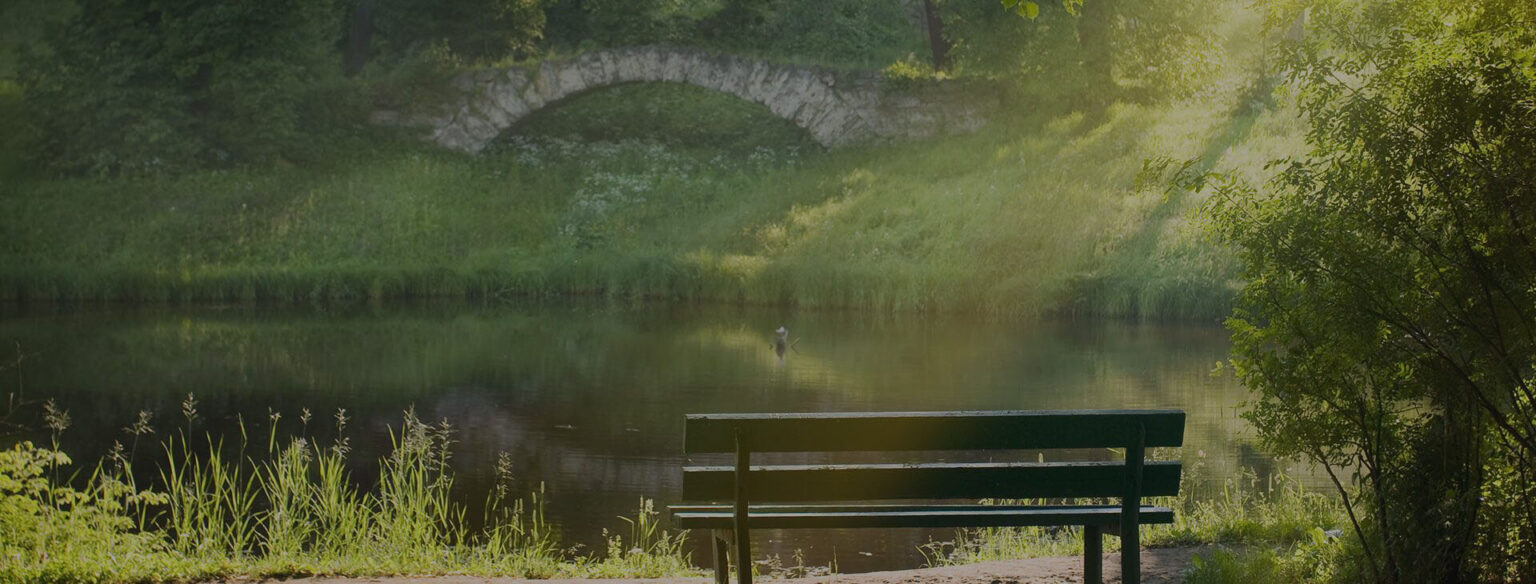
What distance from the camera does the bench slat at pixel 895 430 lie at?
4.82 m

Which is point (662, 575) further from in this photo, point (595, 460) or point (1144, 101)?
point (1144, 101)

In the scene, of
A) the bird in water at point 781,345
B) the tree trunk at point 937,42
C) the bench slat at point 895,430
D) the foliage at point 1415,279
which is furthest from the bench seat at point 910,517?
the tree trunk at point 937,42

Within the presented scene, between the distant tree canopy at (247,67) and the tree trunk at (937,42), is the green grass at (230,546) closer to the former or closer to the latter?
the distant tree canopy at (247,67)

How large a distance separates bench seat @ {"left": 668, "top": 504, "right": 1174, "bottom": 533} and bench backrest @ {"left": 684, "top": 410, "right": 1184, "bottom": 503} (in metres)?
0.07

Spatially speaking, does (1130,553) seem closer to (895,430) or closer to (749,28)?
(895,430)

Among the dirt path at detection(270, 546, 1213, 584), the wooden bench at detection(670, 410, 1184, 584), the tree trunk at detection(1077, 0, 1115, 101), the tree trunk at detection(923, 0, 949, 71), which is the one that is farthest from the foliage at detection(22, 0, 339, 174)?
the wooden bench at detection(670, 410, 1184, 584)

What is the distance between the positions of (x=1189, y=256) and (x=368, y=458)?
518 inches

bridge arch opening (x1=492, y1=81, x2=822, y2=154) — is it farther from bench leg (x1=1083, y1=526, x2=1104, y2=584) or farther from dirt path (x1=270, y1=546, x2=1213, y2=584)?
bench leg (x1=1083, y1=526, x2=1104, y2=584)

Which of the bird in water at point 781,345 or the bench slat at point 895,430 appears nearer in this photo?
the bench slat at point 895,430

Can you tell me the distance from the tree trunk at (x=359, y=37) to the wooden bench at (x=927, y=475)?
28.8 metres

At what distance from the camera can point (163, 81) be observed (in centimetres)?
2759

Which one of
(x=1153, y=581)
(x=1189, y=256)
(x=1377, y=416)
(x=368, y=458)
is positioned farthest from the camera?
(x=1189, y=256)

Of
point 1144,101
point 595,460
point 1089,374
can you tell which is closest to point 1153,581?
point 595,460

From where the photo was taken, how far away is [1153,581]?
615 centimetres
